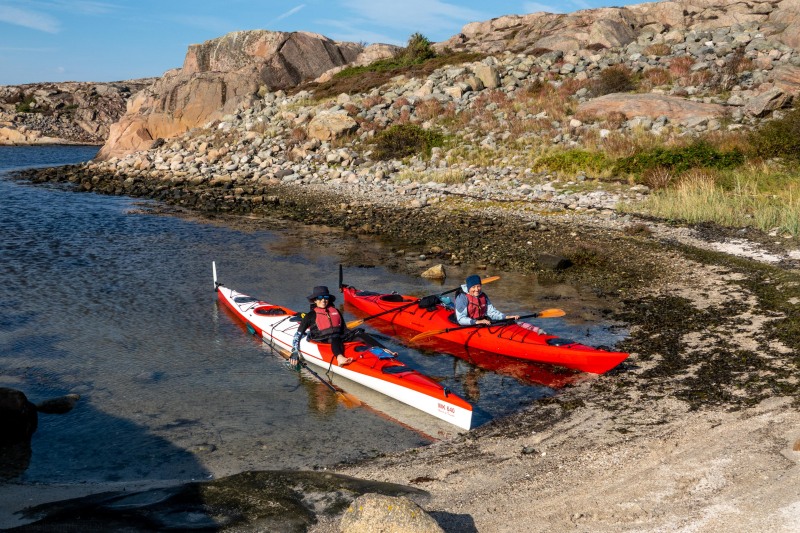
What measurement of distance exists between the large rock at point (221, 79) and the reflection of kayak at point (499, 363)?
33910 millimetres

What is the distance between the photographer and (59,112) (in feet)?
290

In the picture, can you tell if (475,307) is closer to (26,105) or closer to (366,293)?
(366,293)

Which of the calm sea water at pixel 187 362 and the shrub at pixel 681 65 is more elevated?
the shrub at pixel 681 65

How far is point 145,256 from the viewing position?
19938mm

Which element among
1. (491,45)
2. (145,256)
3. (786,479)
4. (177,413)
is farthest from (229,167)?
(786,479)

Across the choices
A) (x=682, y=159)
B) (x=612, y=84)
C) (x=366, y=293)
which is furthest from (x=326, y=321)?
(x=612, y=84)

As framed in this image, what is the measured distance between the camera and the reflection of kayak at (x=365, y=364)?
948 cm

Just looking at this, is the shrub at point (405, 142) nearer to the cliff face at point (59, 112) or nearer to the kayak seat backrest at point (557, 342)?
the kayak seat backrest at point (557, 342)

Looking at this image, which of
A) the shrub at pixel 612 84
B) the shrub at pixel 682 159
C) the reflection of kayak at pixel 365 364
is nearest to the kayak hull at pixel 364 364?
the reflection of kayak at pixel 365 364

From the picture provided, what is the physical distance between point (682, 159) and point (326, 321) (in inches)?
651

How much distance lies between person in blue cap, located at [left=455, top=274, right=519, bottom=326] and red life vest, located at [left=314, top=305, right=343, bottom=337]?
2.33 metres

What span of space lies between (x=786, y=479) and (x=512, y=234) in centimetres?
1388

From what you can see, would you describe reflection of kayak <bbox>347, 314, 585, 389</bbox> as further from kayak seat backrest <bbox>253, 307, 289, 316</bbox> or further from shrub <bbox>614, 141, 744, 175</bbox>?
shrub <bbox>614, 141, 744, 175</bbox>

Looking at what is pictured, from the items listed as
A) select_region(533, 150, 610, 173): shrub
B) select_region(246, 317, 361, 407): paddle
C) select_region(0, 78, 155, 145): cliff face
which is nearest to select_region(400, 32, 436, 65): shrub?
select_region(533, 150, 610, 173): shrub
